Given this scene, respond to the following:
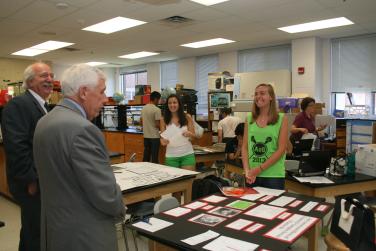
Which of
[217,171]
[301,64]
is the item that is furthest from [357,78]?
[217,171]

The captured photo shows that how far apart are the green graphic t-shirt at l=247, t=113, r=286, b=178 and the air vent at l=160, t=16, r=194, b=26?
3.50 m

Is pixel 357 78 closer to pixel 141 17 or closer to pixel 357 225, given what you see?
pixel 141 17

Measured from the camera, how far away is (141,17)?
216 inches

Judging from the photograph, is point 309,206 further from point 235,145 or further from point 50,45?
point 50,45

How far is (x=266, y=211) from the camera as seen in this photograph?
1.90 metres

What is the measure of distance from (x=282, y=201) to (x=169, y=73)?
29.5 feet

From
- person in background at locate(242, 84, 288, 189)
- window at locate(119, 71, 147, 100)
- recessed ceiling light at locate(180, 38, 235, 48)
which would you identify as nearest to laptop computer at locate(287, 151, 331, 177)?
person in background at locate(242, 84, 288, 189)

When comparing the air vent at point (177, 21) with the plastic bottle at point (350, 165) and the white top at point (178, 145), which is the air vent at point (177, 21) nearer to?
the white top at point (178, 145)

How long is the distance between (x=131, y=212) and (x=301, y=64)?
591 cm

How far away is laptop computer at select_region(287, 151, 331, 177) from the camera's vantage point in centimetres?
289

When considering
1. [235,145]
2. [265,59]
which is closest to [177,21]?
[235,145]

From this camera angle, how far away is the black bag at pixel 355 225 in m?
1.78

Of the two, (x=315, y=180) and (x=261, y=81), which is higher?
(x=261, y=81)

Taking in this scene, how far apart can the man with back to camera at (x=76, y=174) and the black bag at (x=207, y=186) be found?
1103 millimetres
